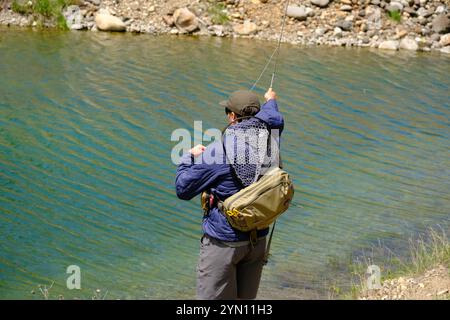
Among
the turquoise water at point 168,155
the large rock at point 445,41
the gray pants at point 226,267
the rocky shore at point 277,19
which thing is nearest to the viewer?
the gray pants at point 226,267

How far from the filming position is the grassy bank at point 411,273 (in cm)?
688

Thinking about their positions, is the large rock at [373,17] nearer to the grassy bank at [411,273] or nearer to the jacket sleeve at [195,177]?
the grassy bank at [411,273]

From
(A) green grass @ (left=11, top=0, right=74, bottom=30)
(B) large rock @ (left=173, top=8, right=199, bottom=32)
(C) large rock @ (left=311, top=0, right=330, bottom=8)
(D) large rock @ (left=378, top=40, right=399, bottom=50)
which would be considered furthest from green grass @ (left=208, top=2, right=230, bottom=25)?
(D) large rock @ (left=378, top=40, right=399, bottom=50)

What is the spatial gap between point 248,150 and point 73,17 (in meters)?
16.5

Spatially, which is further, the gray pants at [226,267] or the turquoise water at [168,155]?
the turquoise water at [168,155]

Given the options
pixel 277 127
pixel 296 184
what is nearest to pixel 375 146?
pixel 296 184

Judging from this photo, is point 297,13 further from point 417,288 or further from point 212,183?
Answer: point 212,183

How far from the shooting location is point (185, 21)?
2120cm

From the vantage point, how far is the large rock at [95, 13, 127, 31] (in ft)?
67.8

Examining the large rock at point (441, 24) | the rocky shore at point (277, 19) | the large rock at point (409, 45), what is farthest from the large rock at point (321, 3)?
the large rock at point (441, 24)

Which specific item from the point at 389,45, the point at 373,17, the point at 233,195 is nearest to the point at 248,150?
the point at 233,195

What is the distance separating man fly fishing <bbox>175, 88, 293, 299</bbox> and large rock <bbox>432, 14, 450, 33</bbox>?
19.0 m

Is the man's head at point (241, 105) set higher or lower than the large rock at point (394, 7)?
higher

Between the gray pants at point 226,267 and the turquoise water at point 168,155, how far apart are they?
199cm
